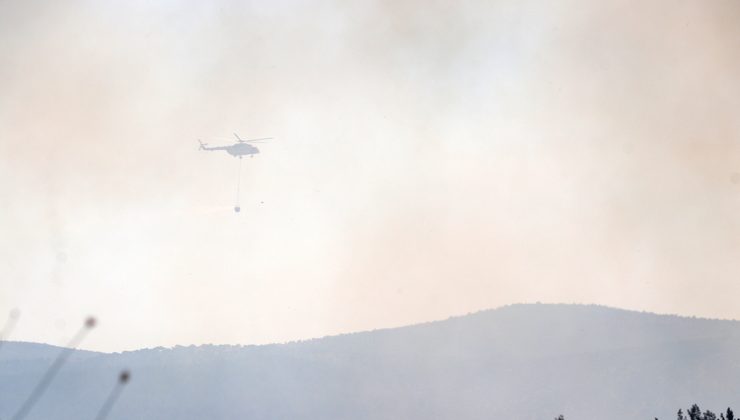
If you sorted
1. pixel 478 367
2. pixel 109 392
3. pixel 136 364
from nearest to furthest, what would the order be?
pixel 136 364 < pixel 109 392 < pixel 478 367

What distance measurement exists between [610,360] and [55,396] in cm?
4570

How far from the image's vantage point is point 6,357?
69938 mm

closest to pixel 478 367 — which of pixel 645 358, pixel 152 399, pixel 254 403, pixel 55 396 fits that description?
pixel 645 358

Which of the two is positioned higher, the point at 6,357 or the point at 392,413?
the point at 6,357

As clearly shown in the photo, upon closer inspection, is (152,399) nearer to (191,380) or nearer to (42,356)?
(191,380)

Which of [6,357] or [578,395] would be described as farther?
[578,395]

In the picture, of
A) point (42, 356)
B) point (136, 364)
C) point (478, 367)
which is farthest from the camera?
point (478, 367)

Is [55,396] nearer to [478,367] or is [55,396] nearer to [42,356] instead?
[42,356]

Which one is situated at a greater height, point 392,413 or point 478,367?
point 478,367

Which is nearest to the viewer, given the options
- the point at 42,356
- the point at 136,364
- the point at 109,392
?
the point at 42,356

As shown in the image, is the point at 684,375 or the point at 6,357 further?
the point at 684,375

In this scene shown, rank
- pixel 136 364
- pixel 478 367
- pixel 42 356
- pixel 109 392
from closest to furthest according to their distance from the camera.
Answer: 1. pixel 42 356
2. pixel 136 364
3. pixel 109 392
4. pixel 478 367

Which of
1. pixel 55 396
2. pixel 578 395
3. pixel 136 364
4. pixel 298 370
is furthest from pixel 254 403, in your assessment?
pixel 578 395

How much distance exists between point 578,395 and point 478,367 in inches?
357
